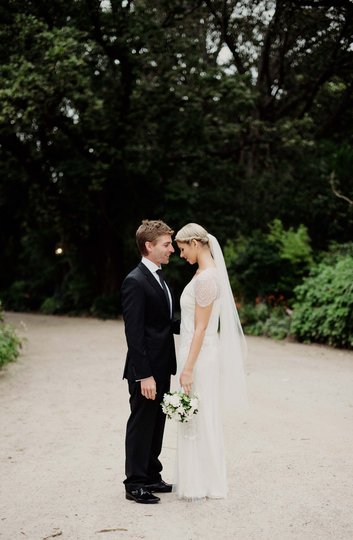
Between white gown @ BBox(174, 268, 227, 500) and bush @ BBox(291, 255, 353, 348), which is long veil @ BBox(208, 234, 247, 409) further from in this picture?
bush @ BBox(291, 255, 353, 348)

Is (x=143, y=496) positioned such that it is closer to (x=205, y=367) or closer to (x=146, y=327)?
(x=205, y=367)

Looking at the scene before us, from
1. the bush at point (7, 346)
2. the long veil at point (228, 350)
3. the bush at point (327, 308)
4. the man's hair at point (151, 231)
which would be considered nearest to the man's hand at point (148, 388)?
the long veil at point (228, 350)

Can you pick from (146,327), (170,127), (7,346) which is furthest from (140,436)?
(170,127)

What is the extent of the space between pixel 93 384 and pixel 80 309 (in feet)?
45.7

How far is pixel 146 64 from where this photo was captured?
18.8 metres

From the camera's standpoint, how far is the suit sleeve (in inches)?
178

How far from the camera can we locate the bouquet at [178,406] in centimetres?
444

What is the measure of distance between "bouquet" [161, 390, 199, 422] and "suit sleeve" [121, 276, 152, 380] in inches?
9.1

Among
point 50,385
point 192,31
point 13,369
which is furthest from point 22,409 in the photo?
point 192,31

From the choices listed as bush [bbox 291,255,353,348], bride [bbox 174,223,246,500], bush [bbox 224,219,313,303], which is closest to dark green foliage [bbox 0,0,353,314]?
bush [bbox 224,219,313,303]

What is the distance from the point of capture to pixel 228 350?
4871mm

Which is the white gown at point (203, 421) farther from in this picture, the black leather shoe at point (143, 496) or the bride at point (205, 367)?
the black leather shoe at point (143, 496)

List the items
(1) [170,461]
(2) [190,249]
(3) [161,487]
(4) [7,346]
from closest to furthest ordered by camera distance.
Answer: (2) [190,249] → (3) [161,487] → (1) [170,461] → (4) [7,346]

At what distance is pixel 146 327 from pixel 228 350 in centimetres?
69
